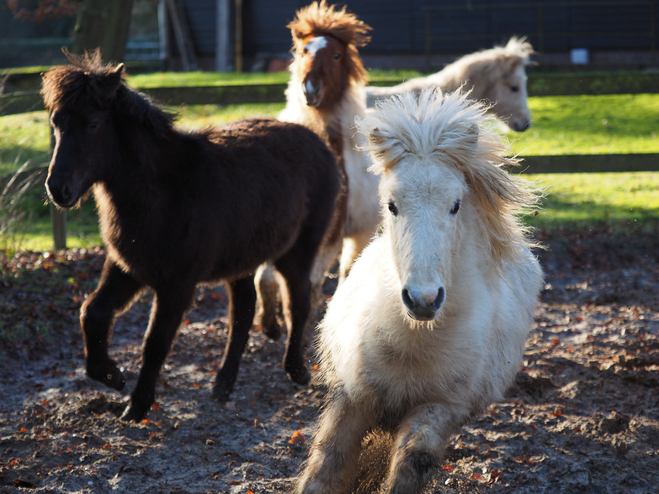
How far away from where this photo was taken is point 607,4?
1630 centimetres

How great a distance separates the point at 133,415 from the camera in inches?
153

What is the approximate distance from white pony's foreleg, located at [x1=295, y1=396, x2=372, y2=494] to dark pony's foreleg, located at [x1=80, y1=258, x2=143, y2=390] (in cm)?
149

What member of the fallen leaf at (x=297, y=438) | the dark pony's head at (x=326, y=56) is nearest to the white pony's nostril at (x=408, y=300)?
the fallen leaf at (x=297, y=438)

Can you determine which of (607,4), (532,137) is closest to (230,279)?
(532,137)

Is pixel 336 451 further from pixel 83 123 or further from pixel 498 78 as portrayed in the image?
pixel 498 78

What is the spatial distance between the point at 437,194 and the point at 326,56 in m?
3.19

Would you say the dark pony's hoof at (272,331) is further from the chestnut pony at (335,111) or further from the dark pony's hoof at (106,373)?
the dark pony's hoof at (106,373)

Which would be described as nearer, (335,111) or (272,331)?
(272,331)

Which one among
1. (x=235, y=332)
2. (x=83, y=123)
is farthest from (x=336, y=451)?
(x=83, y=123)

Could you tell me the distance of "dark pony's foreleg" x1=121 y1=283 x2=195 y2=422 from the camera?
381 cm

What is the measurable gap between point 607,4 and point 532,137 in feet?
20.2

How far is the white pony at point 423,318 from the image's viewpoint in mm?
2654

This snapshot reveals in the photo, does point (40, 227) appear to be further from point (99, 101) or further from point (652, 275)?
point (652, 275)

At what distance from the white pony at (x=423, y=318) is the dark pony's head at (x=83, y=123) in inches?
59.2
